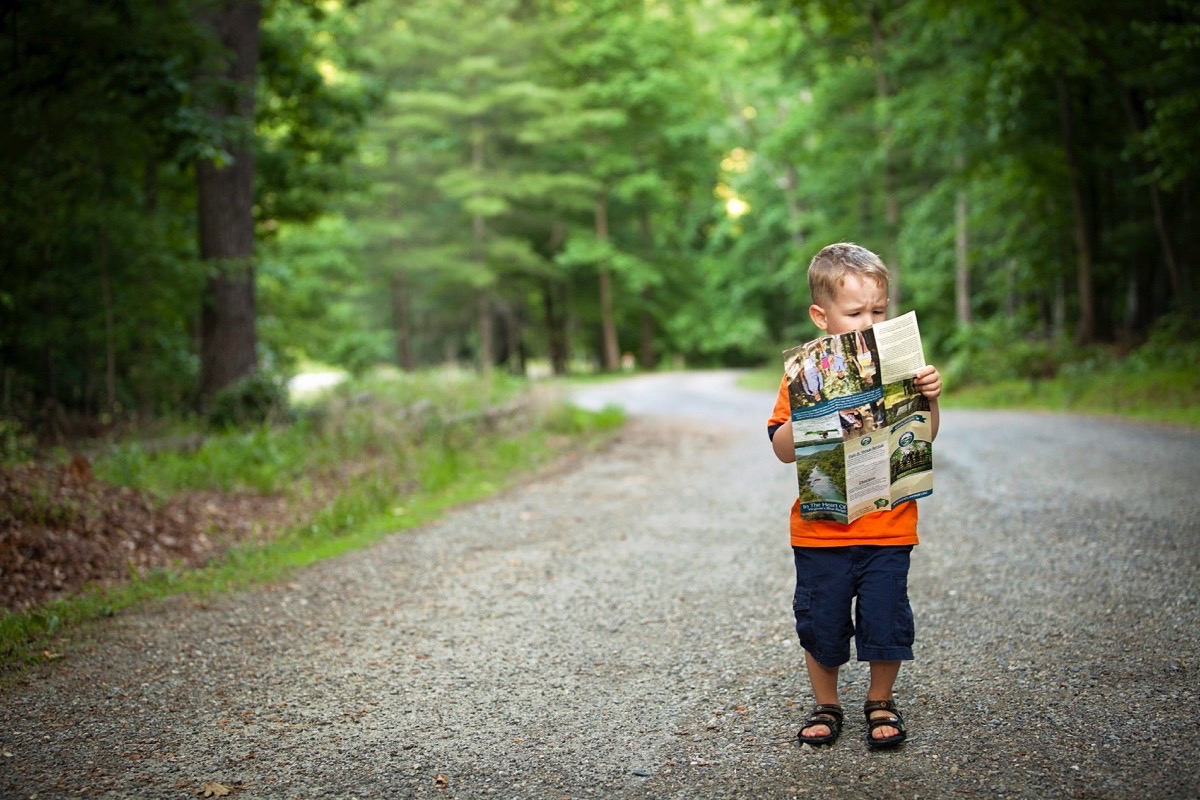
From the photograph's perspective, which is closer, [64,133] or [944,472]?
[64,133]

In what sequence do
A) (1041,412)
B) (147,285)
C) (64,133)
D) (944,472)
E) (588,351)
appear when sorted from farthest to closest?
(588,351) < (1041,412) < (147,285) < (944,472) < (64,133)

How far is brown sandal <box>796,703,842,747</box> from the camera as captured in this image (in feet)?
10.3

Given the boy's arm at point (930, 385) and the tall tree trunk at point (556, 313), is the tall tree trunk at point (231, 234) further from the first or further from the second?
the tall tree trunk at point (556, 313)

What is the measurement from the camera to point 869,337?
3.04m

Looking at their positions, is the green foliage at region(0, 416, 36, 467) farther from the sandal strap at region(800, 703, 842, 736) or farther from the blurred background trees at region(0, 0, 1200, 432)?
the sandal strap at region(800, 703, 842, 736)

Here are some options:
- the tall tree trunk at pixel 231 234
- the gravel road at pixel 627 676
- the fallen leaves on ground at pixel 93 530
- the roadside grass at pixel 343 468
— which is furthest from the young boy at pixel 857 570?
the tall tree trunk at pixel 231 234

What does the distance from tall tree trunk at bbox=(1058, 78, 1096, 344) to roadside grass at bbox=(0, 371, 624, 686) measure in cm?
926

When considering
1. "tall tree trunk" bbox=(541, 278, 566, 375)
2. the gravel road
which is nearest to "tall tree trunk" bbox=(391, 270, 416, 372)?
"tall tree trunk" bbox=(541, 278, 566, 375)

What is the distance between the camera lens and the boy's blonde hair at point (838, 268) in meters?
3.12

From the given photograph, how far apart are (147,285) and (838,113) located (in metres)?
19.9

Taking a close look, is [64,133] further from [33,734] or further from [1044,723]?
[1044,723]

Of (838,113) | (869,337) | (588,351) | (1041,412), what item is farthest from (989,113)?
(588,351)

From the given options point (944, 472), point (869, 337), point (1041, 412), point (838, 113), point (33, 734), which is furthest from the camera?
point (838, 113)

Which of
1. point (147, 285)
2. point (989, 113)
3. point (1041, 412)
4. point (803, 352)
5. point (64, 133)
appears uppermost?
point (989, 113)
